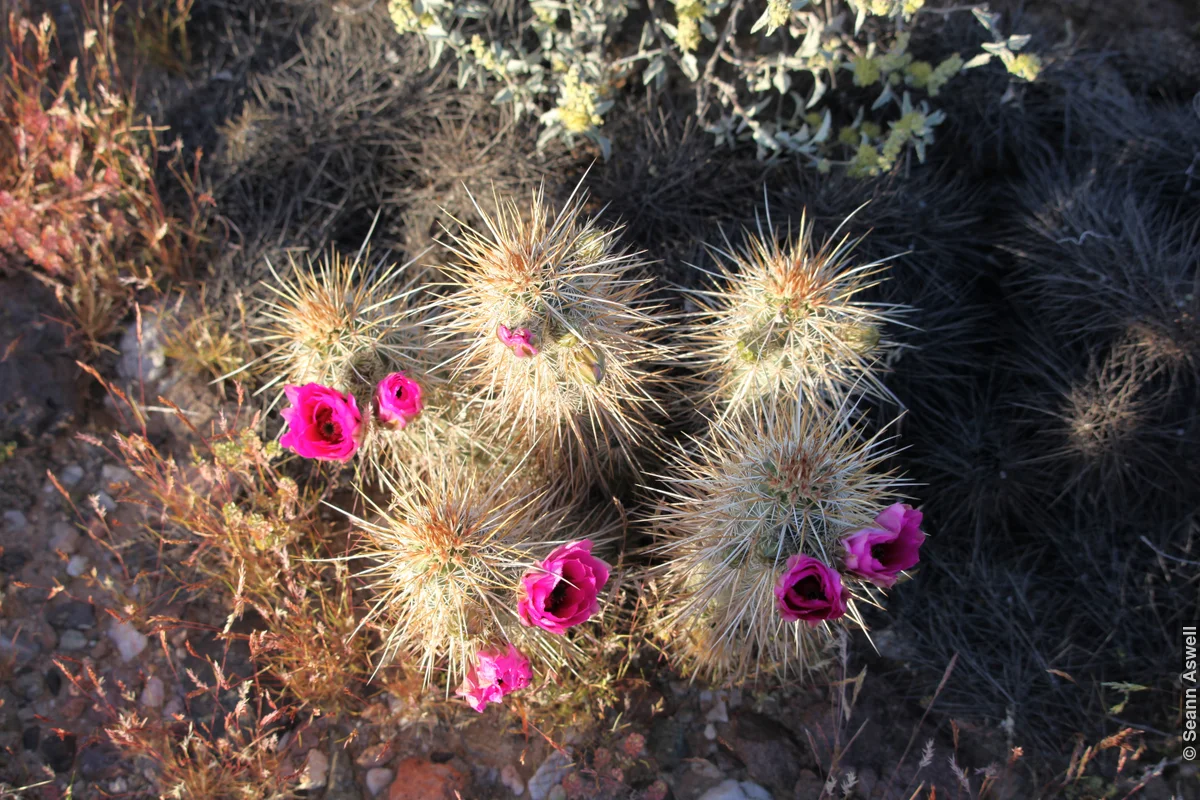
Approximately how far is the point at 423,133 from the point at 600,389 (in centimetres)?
174

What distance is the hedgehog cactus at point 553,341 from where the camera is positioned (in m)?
2.03

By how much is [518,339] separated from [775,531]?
2.41ft

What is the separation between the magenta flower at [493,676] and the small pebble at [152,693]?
49.1 inches

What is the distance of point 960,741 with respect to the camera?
2.60 meters

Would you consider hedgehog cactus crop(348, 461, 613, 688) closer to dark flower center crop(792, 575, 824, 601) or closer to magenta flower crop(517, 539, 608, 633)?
magenta flower crop(517, 539, 608, 633)

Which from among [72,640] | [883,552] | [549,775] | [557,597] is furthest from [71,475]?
[883,552]

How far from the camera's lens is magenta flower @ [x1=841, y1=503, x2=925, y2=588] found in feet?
5.82

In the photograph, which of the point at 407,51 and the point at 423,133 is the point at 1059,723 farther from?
the point at 407,51

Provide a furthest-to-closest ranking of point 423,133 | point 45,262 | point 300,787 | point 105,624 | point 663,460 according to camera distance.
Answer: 1. point 423,133
2. point 45,262
3. point 105,624
4. point 663,460
5. point 300,787

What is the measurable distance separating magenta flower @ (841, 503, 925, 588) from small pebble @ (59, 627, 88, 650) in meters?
2.45

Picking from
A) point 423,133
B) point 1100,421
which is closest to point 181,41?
point 423,133

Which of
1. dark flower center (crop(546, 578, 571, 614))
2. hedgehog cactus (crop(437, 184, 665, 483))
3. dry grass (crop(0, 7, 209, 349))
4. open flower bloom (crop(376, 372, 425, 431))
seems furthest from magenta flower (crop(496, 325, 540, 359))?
dry grass (crop(0, 7, 209, 349))

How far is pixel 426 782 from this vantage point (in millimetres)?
2508

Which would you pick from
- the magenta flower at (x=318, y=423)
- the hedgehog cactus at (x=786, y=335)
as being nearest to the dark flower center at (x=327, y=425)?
the magenta flower at (x=318, y=423)
